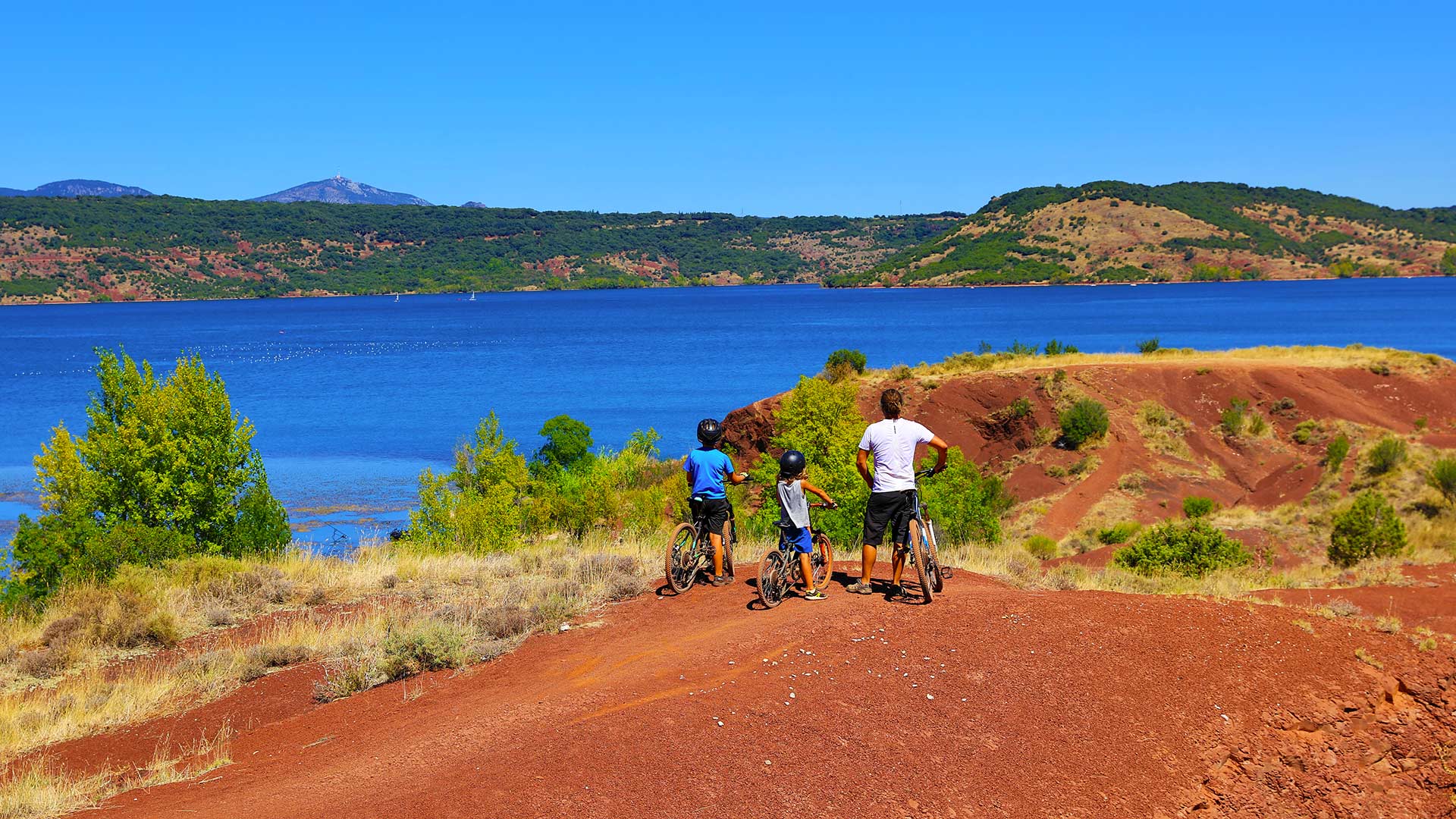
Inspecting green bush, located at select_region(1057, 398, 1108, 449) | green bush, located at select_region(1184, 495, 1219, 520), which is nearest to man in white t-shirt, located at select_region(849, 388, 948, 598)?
green bush, located at select_region(1184, 495, 1219, 520)

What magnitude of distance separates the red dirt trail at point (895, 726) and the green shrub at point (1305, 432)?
91.3ft

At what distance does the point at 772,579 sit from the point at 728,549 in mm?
1255

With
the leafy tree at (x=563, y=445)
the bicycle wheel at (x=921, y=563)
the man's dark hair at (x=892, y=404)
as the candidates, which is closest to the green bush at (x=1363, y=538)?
the bicycle wheel at (x=921, y=563)

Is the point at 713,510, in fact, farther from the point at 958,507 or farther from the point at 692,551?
the point at 958,507

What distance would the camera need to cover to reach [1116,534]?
24906 millimetres

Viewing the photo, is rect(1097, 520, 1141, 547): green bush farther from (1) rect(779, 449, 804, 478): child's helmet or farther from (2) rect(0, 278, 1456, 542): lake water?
(2) rect(0, 278, 1456, 542): lake water

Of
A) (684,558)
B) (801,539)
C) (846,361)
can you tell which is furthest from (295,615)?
(846,361)

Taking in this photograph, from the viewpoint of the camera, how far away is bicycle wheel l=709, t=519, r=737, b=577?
11164mm

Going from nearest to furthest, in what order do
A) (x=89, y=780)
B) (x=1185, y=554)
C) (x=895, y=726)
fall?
1. (x=89, y=780)
2. (x=895, y=726)
3. (x=1185, y=554)

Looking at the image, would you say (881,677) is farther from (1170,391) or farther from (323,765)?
Answer: (1170,391)

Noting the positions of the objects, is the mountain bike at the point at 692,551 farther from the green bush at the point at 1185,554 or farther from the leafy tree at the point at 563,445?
the leafy tree at the point at 563,445

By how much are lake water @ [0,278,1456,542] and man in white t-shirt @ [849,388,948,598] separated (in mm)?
24566

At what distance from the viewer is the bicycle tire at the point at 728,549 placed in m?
11.2

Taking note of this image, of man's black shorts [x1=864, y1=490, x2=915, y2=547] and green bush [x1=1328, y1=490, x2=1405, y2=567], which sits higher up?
man's black shorts [x1=864, y1=490, x2=915, y2=547]
